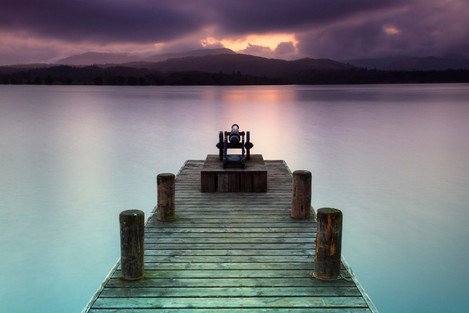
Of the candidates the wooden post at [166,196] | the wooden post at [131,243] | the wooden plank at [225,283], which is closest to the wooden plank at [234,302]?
the wooden plank at [225,283]

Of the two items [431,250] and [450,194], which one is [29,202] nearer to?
[431,250]

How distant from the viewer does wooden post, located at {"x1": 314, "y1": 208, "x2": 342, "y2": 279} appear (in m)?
Answer: 4.80

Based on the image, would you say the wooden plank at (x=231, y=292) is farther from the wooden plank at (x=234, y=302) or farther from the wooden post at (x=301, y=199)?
the wooden post at (x=301, y=199)

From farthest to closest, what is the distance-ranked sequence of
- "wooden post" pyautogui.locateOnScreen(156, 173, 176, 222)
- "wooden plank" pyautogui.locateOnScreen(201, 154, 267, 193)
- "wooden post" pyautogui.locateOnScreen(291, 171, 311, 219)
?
"wooden plank" pyautogui.locateOnScreen(201, 154, 267, 193) < "wooden post" pyautogui.locateOnScreen(291, 171, 311, 219) < "wooden post" pyautogui.locateOnScreen(156, 173, 176, 222)

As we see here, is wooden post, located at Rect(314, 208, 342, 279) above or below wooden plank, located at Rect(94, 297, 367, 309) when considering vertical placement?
above

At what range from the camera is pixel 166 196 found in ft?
22.5

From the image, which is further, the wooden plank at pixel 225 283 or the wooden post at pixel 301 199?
the wooden post at pixel 301 199

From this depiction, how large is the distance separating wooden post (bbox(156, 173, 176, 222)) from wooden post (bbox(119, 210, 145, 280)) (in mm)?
1957

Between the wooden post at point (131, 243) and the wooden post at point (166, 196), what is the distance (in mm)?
1957

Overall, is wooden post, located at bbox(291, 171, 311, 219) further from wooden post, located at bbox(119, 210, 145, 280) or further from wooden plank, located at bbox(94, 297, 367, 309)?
wooden post, located at bbox(119, 210, 145, 280)

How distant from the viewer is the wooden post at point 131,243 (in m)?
4.76

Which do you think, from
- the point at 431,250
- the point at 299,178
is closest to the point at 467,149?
the point at 431,250

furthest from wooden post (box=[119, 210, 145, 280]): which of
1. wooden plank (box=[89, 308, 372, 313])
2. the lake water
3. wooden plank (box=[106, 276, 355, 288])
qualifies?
the lake water

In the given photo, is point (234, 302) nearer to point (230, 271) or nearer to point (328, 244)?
point (230, 271)
